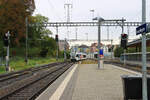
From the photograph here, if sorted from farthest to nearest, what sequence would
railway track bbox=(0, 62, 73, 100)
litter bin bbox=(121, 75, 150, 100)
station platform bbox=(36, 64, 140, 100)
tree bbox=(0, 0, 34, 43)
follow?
tree bbox=(0, 0, 34, 43)
railway track bbox=(0, 62, 73, 100)
station platform bbox=(36, 64, 140, 100)
litter bin bbox=(121, 75, 150, 100)

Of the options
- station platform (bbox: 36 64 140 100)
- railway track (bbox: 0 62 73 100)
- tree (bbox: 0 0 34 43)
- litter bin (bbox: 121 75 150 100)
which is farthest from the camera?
tree (bbox: 0 0 34 43)

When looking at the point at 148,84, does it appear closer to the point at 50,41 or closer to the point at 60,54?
the point at 50,41

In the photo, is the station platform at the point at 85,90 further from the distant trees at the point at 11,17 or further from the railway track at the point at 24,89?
the distant trees at the point at 11,17

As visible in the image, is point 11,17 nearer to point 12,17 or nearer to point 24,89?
point 12,17

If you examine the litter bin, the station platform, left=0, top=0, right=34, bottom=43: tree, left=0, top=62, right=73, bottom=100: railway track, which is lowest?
left=0, top=62, right=73, bottom=100: railway track

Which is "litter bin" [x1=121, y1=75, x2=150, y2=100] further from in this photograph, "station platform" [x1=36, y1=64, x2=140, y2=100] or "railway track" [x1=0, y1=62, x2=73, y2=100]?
"railway track" [x1=0, y1=62, x2=73, y2=100]

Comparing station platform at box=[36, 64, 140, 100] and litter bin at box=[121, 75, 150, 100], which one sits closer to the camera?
litter bin at box=[121, 75, 150, 100]

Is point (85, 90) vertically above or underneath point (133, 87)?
underneath

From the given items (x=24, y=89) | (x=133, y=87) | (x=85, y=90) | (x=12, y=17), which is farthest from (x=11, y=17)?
(x=133, y=87)

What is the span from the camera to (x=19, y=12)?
49.0 m

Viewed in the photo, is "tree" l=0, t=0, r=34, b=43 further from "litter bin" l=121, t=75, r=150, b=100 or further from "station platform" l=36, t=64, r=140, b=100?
"litter bin" l=121, t=75, r=150, b=100

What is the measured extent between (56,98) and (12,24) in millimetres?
41589

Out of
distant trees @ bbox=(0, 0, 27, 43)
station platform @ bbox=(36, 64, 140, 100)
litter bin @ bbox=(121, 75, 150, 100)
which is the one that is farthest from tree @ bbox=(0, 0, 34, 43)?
litter bin @ bbox=(121, 75, 150, 100)

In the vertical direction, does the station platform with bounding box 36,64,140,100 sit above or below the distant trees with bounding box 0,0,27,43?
Answer: below
